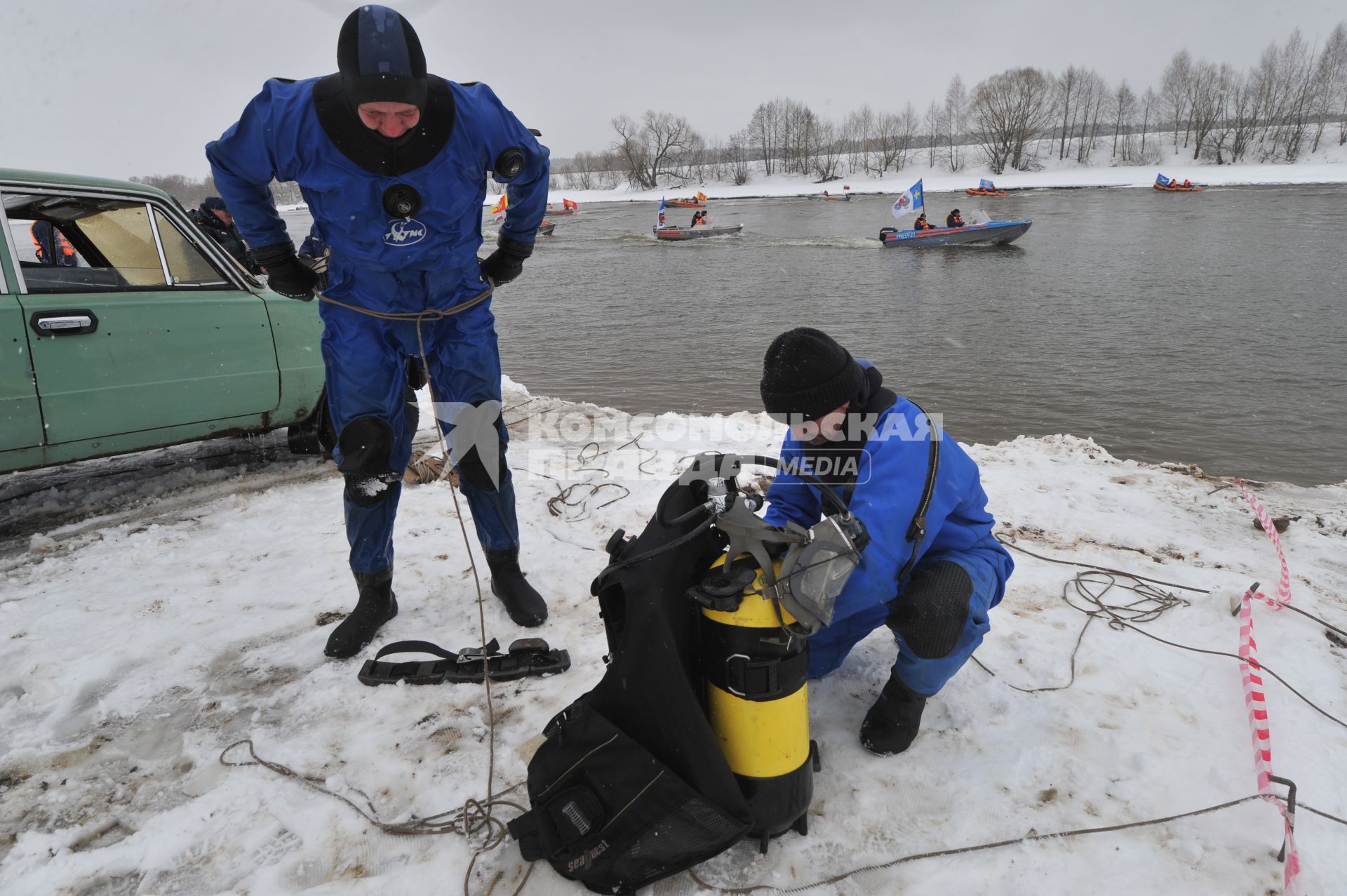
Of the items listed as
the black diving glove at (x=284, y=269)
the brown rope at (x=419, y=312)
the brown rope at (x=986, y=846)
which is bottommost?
the brown rope at (x=986, y=846)

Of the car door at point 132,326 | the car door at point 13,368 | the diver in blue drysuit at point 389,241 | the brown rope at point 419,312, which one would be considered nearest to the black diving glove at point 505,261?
the diver in blue drysuit at point 389,241

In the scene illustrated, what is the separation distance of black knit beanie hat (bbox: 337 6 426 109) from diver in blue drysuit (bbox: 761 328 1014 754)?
137cm

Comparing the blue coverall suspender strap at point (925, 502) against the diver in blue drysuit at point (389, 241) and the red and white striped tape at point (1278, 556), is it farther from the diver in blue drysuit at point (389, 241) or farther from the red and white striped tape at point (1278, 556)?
the red and white striped tape at point (1278, 556)

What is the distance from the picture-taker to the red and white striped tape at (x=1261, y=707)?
159cm

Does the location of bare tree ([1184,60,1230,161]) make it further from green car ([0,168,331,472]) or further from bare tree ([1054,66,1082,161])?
green car ([0,168,331,472])

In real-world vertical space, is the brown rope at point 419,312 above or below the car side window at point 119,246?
below

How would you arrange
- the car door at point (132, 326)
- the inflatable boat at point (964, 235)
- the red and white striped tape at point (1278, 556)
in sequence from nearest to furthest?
the red and white striped tape at point (1278, 556) < the car door at point (132, 326) < the inflatable boat at point (964, 235)

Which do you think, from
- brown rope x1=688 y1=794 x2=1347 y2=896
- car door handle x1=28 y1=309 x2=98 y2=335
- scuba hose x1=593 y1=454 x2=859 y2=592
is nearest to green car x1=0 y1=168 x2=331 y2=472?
car door handle x1=28 y1=309 x2=98 y2=335

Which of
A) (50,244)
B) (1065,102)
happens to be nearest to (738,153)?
(1065,102)

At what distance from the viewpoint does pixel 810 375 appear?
1891 millimetres

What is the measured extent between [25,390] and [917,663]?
387 centimetres

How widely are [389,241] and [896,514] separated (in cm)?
182

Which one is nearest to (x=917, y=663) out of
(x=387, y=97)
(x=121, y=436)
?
(x=387, y=97)

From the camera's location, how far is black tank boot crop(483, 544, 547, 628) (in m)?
2.71
